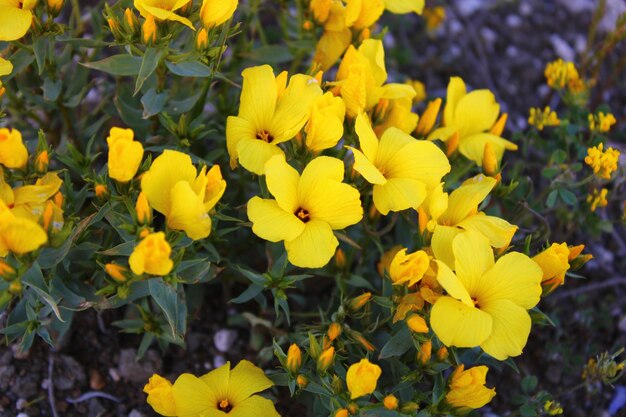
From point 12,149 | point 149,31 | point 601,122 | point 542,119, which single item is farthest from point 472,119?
point 12,149

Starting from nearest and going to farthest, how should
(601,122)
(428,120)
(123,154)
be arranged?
(123,154)
(428,120)
(601,122)

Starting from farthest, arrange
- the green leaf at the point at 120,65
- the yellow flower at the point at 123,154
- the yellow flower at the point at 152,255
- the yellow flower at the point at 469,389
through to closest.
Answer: the green leaf at the point at 120,65 < the yellow flower at the point at 469,389 < the yellow flower at the point at 123,154 < the yellow flower at the point at 152,255

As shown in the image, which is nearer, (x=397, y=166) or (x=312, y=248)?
(x=312, y=248)

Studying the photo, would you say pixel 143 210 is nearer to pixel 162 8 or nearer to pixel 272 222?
pixel 272 222

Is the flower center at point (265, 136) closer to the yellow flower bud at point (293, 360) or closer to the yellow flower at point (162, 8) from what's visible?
the yellow flower at point (162, 8)

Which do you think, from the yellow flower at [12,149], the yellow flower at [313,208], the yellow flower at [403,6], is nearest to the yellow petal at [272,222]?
the yellow flower at [313,208]

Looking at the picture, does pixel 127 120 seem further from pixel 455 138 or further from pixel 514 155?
pixel 514 155

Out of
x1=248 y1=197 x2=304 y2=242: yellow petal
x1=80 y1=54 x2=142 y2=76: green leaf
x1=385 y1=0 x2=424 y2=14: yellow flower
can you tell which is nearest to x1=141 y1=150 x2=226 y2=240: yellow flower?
x1=248 y1=197 x2=304 y2=242: yellow petal

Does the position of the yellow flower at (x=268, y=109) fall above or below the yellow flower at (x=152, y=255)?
above

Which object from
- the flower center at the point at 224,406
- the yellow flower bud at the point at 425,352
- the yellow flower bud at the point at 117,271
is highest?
the yellow flower bud at the point at 117,271

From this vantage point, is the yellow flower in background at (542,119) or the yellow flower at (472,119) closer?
the yellow flower at (472,119)
